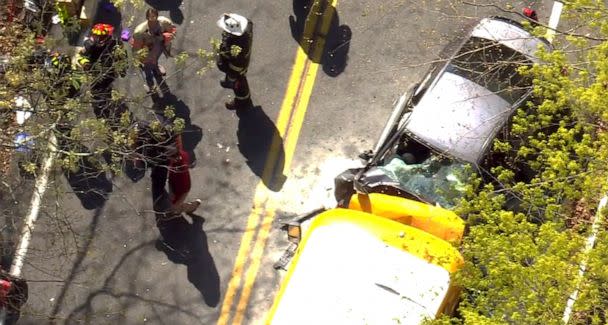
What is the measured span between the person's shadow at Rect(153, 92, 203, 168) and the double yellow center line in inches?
43.2

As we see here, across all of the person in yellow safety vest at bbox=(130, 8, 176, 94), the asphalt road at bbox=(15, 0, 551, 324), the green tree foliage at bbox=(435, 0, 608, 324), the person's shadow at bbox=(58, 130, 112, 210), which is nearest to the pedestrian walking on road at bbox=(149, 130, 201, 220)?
the asphalt road at bbox=(15, 0, 551, 324)

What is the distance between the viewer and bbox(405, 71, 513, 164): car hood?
8.86 meters

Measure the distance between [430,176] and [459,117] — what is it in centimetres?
83

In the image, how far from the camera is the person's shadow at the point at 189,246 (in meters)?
9.71

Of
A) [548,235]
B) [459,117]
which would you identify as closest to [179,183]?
[459,117]

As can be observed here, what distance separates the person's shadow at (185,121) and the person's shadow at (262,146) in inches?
25.0

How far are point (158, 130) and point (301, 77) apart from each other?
3101 millimetres

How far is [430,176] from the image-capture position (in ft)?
29.2

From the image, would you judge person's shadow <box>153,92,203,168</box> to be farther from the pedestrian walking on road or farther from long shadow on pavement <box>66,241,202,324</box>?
long shadow on pavement <box>66,241,202,324</box>

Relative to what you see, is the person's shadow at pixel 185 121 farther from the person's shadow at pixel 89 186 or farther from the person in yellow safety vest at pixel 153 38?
the person's shadow at pixel 89 186

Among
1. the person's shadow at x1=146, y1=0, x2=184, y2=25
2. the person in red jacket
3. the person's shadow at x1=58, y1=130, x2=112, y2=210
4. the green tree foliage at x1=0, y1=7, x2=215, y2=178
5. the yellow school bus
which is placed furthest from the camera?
the person's shadow at x1=146, y1=0, x2=184, y2=25

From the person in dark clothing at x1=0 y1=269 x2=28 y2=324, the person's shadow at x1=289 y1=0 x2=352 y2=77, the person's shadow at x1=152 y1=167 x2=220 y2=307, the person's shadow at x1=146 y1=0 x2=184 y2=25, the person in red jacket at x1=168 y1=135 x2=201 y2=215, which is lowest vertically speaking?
the person in dark clothing at x1=0 y1=269 x2=28 y2=324

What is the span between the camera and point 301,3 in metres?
11.5

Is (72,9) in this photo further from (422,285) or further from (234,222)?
(422,285)
